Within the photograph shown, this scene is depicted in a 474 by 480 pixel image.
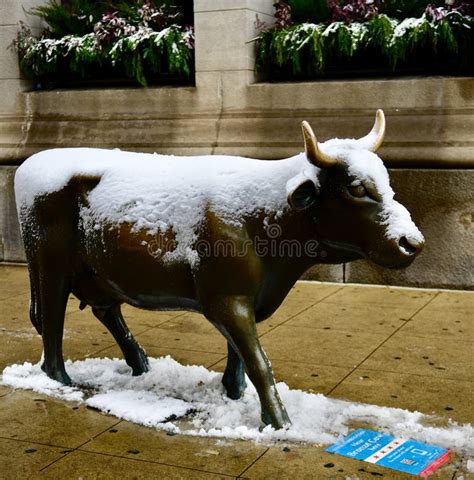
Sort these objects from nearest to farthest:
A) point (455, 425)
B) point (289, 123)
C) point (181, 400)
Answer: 1. point (455, 425)
2. point (181, 400)
3. point (289, 123)

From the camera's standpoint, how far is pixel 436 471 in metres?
3.85

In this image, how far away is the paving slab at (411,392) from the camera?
478 cm

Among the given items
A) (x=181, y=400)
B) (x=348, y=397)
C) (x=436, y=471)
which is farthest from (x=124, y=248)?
(x=436, y=471)

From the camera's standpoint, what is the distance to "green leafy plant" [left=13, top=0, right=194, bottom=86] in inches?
385

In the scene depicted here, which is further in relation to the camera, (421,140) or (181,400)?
(421,140)

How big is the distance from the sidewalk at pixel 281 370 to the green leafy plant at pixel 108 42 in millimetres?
3132

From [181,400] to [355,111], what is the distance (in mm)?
4988

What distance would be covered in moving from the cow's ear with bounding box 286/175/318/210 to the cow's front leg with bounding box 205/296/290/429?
63 centimetres

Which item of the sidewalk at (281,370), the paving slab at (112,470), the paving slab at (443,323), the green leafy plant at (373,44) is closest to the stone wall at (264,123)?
the green leafy plant at (373,44)

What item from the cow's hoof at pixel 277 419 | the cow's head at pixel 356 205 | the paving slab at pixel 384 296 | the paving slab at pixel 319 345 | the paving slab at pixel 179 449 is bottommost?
the paving slab at pixel 384 296

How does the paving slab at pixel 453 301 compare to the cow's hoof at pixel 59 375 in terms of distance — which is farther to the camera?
the paving slab at pixel 453 301

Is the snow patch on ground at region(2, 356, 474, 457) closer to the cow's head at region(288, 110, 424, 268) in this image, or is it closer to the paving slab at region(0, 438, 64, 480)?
the paving slab at region(0, 438, 64, 480)

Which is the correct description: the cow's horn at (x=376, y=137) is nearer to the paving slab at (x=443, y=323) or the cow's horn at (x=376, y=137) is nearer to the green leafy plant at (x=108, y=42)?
the paving slab at (x=443, y=323)

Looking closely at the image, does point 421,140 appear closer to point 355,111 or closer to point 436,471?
point 355,111
